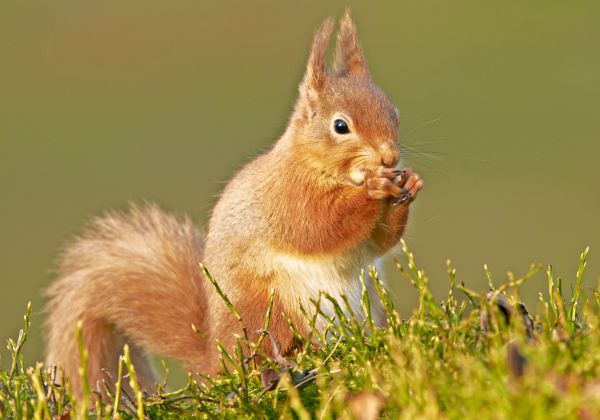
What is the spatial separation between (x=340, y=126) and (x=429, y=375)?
2.04 metres

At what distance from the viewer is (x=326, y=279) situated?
357cm

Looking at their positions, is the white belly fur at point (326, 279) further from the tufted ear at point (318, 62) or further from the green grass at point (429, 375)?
the green grass at point (429, 375)

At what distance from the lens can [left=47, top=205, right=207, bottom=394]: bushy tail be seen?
158 inches

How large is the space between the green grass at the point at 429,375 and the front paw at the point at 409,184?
928 mm

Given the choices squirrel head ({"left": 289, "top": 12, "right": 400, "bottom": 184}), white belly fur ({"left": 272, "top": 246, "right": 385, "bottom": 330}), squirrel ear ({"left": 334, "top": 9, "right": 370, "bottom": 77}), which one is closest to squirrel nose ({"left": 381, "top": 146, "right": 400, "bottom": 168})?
squirrel head ({"left": 289, "top": 12, "right": 400, "bottom": 184})

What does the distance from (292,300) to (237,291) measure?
0.26 m

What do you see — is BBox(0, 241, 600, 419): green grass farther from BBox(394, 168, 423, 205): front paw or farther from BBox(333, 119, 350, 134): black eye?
BBox(333, 119, 350, 134): black eye

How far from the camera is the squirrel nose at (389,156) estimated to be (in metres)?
3.45

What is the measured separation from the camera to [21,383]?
2330 millimetres

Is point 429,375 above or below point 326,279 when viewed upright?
above

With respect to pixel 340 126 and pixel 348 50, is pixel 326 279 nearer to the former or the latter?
pixel 340 126

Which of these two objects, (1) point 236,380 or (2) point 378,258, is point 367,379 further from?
(2) point 378,258

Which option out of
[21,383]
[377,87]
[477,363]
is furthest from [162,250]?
[477,363]

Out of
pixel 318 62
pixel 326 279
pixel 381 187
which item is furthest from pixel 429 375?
pixel 318 62
